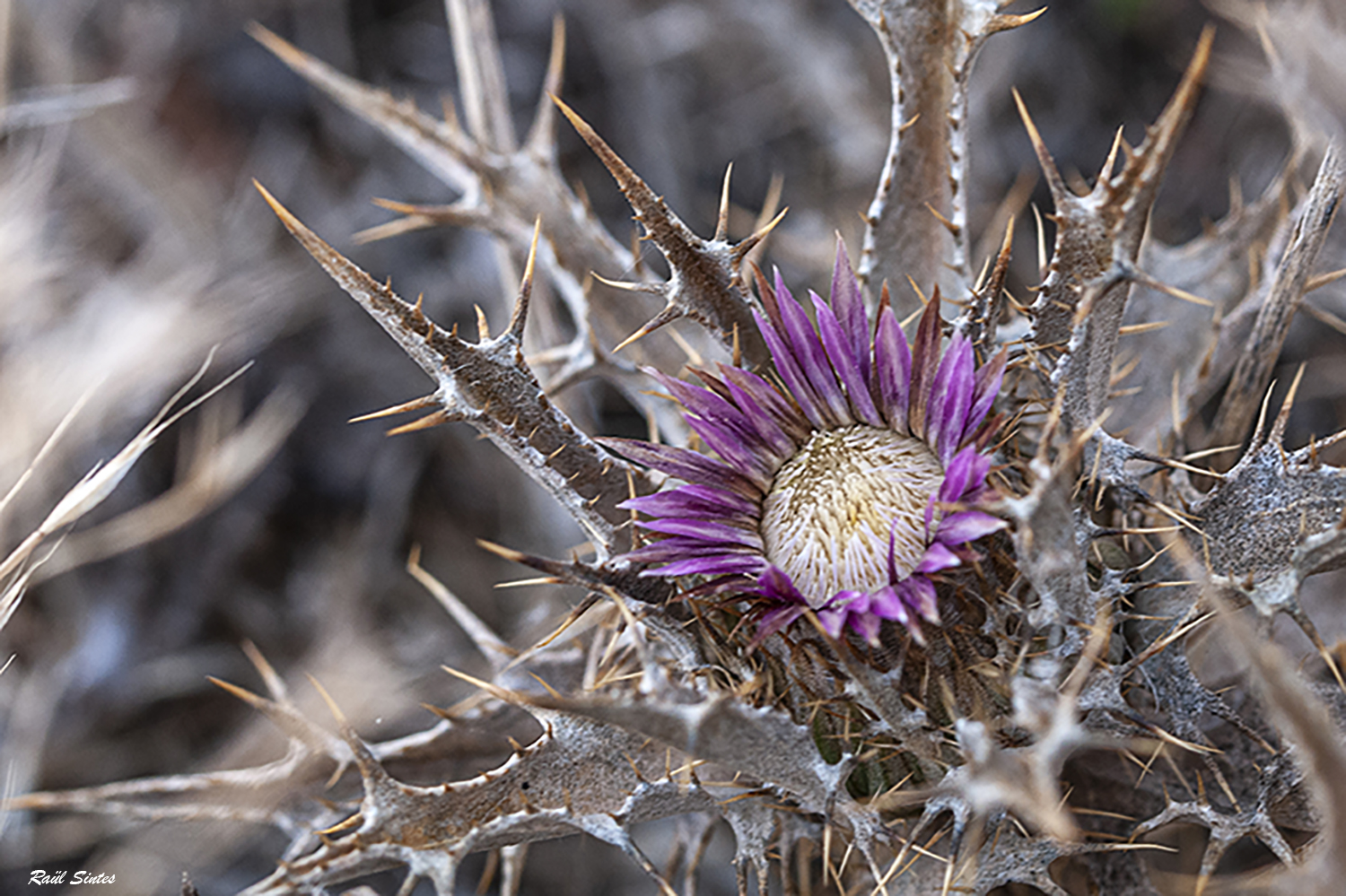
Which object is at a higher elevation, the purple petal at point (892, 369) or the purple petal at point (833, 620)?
the purple petal at point (892, 369)

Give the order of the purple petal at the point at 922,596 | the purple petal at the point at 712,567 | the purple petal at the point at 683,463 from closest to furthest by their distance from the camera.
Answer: the purple petal at the point at 922,596
the purple petal at the point at 712,567
the purple petal at the point at 683,463

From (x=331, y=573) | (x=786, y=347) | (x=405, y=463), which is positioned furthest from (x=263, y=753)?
(x=786, y=347)

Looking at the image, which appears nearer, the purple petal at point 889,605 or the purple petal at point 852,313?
the purple petal at point 889,605

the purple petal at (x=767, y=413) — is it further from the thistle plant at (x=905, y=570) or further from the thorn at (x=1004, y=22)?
the thorn at (x=1004, y=22)

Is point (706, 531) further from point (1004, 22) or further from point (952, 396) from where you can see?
point (1004, 22)

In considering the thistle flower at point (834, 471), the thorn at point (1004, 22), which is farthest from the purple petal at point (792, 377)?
the thorn at point (1004, 22)

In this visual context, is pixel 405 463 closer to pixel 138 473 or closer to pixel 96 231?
pixel 138 473

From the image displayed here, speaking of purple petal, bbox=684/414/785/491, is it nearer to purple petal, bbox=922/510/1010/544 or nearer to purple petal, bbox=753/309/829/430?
purple petal, bbox=753/309/829/430
